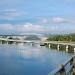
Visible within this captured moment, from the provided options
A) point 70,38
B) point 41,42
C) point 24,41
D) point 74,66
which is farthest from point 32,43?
point 74,66

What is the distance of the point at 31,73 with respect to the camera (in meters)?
40.9

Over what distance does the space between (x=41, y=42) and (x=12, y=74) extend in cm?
13160

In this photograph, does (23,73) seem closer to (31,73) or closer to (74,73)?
(31,73)

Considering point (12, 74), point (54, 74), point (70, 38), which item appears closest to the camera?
point (54, 74)

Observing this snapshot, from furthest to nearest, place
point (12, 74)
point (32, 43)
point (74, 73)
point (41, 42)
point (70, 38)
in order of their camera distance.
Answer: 1. point (32, 43)
2. point (41, 42)
3. point (70, 38)
4. point (12, 74)
5. point (74, 73)

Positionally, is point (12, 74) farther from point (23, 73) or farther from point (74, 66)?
point (74, 66)

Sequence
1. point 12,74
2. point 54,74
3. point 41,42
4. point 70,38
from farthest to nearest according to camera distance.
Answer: point 41,42
point 70,38
point 12,74
point 54,74

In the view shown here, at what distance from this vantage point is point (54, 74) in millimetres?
5992

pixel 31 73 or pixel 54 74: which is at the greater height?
pixel 54 74

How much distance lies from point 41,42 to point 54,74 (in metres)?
Result: 163

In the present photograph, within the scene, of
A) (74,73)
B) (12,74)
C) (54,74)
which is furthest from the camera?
(12,74)

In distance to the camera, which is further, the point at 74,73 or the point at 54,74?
the point at 74,73

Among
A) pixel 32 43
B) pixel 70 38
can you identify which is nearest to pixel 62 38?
pixel 70 38

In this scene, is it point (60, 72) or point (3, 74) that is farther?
point (3, 74)
